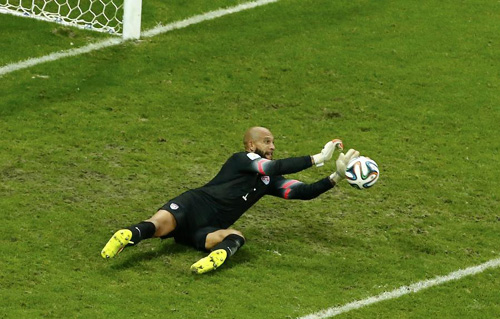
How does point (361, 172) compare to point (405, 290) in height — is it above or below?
above

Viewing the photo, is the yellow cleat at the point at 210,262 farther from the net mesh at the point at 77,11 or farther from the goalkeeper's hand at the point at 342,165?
the net mesh at the point at 77,11

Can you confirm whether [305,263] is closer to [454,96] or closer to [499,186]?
[499,186]

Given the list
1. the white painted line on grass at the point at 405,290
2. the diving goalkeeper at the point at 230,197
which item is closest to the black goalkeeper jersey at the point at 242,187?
the diving goalkeeper at the point at 230,197

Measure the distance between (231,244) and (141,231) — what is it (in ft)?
2.64

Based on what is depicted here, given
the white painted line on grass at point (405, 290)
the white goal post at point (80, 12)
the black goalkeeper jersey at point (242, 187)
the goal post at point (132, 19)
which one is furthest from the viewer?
the white goal post at point (80, 12)

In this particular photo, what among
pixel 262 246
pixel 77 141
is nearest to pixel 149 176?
pixel 77 141

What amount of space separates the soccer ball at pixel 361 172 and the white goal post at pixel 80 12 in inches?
223

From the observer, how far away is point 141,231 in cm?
997

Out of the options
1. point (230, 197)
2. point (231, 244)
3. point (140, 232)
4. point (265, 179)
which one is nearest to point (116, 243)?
point (140, 232)

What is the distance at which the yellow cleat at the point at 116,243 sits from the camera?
32.1 feet

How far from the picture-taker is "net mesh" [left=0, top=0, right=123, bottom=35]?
15531mm

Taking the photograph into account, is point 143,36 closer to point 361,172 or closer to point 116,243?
point 361,172

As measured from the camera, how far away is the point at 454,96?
14250 mm

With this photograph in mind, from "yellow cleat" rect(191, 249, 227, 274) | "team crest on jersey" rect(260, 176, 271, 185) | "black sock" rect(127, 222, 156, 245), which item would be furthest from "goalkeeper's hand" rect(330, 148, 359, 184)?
"black sock" rect(127, 222, 156, 245)
